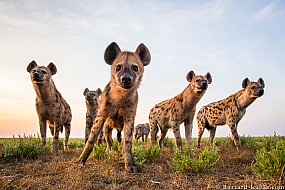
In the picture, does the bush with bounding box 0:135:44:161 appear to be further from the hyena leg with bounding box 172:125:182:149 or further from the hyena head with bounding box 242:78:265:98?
the hyena head with bounding box 242:78:265:98

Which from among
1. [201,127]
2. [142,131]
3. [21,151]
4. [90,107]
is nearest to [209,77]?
[201,127]

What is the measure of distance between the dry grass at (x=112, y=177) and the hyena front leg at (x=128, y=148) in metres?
0.15

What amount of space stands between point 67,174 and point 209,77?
6.05 meters

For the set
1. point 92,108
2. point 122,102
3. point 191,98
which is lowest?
point 122,102

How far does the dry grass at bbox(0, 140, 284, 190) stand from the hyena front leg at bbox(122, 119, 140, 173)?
0.51ft

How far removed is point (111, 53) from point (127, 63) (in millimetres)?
795

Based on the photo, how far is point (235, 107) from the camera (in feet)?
30.8

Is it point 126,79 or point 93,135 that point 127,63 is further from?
point 93,135

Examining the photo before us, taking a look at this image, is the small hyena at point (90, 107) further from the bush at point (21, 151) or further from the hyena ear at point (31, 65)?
the bush at point (21, 151)

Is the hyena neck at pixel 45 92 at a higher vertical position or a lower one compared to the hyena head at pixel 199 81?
lower

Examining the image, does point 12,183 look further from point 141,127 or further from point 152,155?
point 141,127

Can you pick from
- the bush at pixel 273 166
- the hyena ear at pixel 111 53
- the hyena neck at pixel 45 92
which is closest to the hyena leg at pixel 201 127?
the hyena neck at pixel 45 92

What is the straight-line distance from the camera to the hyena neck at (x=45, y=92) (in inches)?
296

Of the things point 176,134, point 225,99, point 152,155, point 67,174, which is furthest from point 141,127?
point 67,174
